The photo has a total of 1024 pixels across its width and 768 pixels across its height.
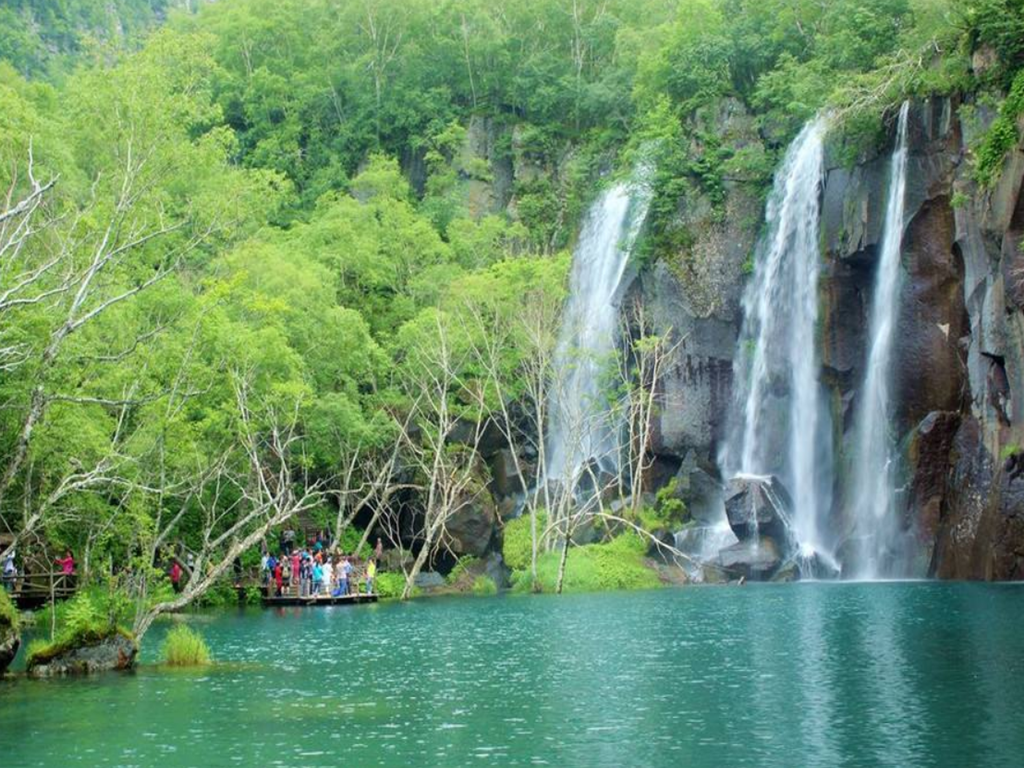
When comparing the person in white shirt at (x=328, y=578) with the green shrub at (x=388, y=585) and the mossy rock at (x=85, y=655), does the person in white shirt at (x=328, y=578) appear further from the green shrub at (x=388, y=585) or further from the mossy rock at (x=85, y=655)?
the mossy rock at (x=85, y=655)

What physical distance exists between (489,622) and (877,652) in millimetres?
11648

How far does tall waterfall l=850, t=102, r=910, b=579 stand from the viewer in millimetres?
37844

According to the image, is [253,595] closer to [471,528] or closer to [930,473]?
[471,528]

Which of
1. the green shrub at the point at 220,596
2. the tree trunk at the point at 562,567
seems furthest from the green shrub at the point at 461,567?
the green shrub at the point at 220,596

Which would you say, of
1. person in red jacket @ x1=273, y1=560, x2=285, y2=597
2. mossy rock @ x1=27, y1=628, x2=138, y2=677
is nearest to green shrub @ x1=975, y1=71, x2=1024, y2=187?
mossy rock @ x1=27, y1=628, x2=138, y2=677

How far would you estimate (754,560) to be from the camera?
132 ft

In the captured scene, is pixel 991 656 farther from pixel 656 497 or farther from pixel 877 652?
pixel 656 497

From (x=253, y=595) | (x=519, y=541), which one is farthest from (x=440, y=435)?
(x=253, y=595)

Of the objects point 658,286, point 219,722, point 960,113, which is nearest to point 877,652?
point 219,722

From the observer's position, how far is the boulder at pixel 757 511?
1592 inches

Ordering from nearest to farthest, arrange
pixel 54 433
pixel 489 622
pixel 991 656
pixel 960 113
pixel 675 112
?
pixel 991 656
pixel 54 433
pixel 489 622
pixel 960 113
pixel 675 112

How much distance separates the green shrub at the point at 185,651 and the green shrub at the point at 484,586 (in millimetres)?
21012

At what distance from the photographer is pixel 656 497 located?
45.1m

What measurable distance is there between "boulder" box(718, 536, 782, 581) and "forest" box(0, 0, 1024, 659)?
2864 mm
